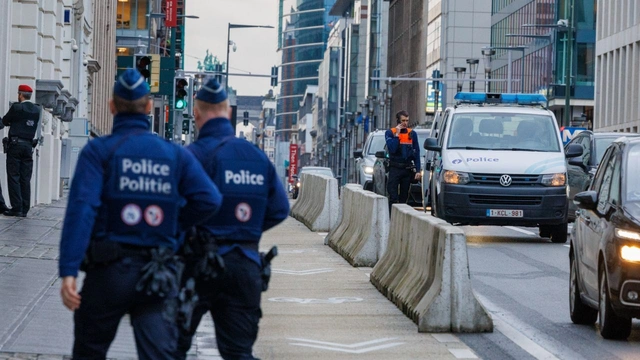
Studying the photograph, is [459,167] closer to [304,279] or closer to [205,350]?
[304,279]

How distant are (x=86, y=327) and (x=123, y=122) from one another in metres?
0.94

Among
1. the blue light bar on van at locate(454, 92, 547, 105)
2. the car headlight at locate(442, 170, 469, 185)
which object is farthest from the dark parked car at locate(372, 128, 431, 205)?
the car headlight at locate(442, 170, 469, 185)

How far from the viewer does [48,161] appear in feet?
99.3

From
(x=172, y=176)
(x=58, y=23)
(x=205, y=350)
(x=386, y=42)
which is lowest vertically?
(x=205, y=350)

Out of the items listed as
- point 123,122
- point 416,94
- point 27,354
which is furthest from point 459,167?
point 416,94

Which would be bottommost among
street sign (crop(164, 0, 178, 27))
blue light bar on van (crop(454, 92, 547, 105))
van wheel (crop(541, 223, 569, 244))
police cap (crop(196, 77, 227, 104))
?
van wheel (crop(541, 223, 569, 244))

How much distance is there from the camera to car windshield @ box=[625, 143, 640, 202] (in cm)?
1166

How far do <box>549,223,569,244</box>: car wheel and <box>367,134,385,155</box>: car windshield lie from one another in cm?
1250

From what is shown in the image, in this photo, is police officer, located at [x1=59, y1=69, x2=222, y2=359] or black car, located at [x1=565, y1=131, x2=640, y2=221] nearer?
police officer, located at [x1=59, y1=69, x2=222, y2=359]

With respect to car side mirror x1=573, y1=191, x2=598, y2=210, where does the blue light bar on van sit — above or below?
above

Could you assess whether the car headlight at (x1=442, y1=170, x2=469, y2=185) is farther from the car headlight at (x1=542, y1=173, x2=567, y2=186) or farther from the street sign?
the street sign

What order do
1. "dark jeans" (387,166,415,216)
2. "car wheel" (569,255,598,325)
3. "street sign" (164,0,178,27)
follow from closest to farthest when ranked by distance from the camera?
"car wheel" (569,255,598,325), "dark jeans" (387,166,415,216), "street sign" (164,0,178,27)

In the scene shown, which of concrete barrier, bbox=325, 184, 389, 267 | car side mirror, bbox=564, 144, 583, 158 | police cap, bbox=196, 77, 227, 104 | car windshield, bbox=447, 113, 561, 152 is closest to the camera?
police cap, bbox=196, 77, 227, 104

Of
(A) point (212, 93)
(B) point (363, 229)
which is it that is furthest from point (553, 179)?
(A) point (212, 93)
